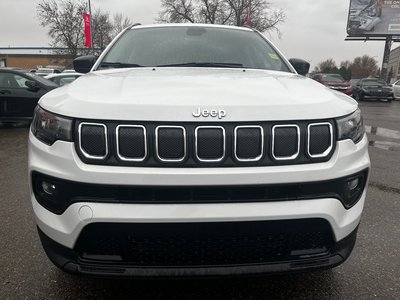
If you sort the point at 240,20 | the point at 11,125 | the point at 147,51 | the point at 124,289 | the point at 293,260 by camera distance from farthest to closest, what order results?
the point at 240,20 → the point at 11,125 → the point at 147,51 → the point at 124,289 → the point at 293,260

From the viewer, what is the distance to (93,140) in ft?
5.80

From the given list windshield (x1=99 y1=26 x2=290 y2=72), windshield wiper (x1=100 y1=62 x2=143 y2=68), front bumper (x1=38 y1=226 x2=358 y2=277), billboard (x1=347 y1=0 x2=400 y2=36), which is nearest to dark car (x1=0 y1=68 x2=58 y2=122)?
windshield (x1=99 y1=26 x2=290 y2=72)

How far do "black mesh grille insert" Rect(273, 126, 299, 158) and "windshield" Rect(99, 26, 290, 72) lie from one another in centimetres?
142

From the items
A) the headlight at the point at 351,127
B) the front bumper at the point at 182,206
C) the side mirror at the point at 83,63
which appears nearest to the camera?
the front bumper at the point at 182,206

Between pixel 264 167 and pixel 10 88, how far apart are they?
8.53 m

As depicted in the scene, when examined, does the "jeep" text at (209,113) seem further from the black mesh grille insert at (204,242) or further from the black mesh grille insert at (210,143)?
the black mesh grille insert at (204,242)

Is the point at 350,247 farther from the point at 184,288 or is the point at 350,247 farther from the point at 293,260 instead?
the point at 184,288

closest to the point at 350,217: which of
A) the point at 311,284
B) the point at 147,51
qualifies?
the point at 311,284

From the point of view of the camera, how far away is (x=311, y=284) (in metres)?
2.43

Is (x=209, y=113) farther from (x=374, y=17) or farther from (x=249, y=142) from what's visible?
(x=374, y=17)

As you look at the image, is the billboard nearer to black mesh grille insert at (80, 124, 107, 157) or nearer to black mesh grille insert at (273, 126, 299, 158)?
black mesh grille insert at (273, 126, 299, 158)

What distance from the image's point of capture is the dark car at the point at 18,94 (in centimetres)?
870

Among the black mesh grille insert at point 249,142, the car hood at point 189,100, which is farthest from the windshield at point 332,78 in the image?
the black mesh grille insert at point 249,142

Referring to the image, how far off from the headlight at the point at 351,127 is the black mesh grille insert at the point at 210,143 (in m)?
0.63
